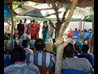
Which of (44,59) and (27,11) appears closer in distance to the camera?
(44,59)

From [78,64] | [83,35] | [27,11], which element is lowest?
[78,64]

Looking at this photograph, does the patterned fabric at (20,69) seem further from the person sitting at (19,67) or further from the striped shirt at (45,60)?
the striped shirt at (45,60)

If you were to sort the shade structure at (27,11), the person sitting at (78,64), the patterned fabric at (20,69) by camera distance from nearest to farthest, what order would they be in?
the patterned fabric at (20,69)
the person sitting at (78,64)
the shade structure at (27,11)

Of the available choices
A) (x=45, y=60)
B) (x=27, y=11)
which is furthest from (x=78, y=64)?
(x=27, y=11)

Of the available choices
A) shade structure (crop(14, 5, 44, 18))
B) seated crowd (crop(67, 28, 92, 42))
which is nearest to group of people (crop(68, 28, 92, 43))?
seated crowd (crop(67, 28, 92, 42))

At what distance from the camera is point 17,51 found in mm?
1818

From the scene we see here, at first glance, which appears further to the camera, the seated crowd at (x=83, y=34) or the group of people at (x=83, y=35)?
the seated crowd at (x=83, y=34)

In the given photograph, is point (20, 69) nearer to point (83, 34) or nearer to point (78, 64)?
point (78, 64)

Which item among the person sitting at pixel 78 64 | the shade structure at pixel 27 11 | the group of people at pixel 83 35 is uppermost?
the shade structure at pixel 27 11

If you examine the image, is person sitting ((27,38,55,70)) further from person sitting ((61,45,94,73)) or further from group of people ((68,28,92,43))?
group of people ((68,28,92,43))

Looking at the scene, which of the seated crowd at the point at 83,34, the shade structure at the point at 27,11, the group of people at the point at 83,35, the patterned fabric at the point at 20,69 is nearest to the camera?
the patterned fabric at the point at 20,69

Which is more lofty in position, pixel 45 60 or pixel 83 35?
pixel 83 35

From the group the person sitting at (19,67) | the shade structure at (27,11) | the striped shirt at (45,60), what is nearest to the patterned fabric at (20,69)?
the person sitting at (19,67)
